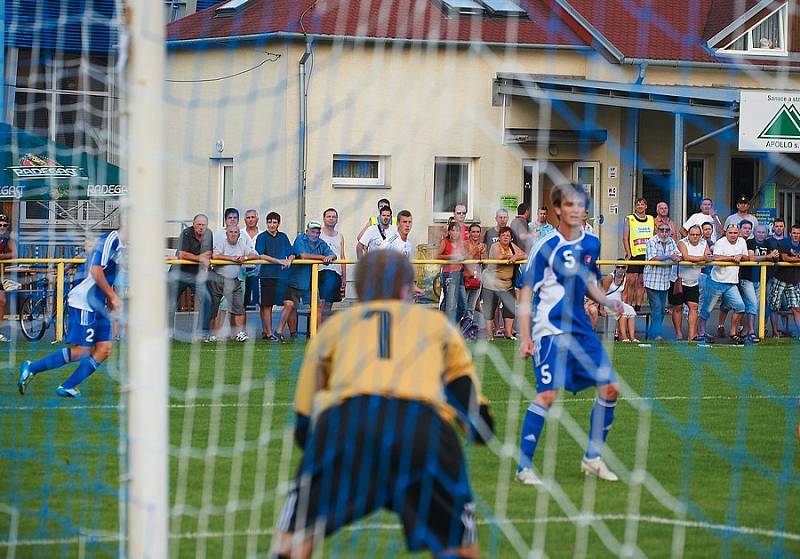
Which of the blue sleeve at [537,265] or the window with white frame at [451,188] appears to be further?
the window with white frame at [451,188]

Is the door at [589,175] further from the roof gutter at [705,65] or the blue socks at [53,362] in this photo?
the blue socks at [53,362]

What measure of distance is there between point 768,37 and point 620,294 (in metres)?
9.99

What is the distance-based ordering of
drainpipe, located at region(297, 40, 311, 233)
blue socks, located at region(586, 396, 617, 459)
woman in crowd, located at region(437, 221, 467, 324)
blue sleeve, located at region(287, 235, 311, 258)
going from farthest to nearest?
woman in crowd, located at region(437, 221, 467, 324) < blue sleeve, located at region(287, 235, 311, 258) < drainpipe, located at region(297, 40, 311, 233) < blue socks, located at region(586, 396, 617, 459)

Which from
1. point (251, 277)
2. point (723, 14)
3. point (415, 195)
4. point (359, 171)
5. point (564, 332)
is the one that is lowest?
point (564, 332)

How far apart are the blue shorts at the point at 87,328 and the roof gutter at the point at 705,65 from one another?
1315 centimetres

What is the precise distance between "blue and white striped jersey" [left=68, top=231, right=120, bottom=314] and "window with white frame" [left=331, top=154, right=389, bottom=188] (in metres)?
4.22

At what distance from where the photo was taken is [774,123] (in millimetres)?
10141

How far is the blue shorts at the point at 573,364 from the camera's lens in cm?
709

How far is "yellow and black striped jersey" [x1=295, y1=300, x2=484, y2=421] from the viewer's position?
400cm

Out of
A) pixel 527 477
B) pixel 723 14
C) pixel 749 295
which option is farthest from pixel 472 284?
pixel 723 14

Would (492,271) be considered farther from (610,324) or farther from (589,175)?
(589,175)

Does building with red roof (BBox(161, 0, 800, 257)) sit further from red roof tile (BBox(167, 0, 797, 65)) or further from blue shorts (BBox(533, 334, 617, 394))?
blue shorts (BBox(533, 334, 617, 394))

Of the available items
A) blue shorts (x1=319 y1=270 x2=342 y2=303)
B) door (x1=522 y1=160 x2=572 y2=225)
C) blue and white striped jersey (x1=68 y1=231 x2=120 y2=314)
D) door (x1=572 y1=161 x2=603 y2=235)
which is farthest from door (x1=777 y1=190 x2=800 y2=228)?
blue and white striped jersey (x1=68 y1=231 x2=120 y2=314)

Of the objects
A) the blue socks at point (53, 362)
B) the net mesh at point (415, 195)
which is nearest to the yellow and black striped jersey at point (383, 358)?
the net mesh at point (415, 195)
